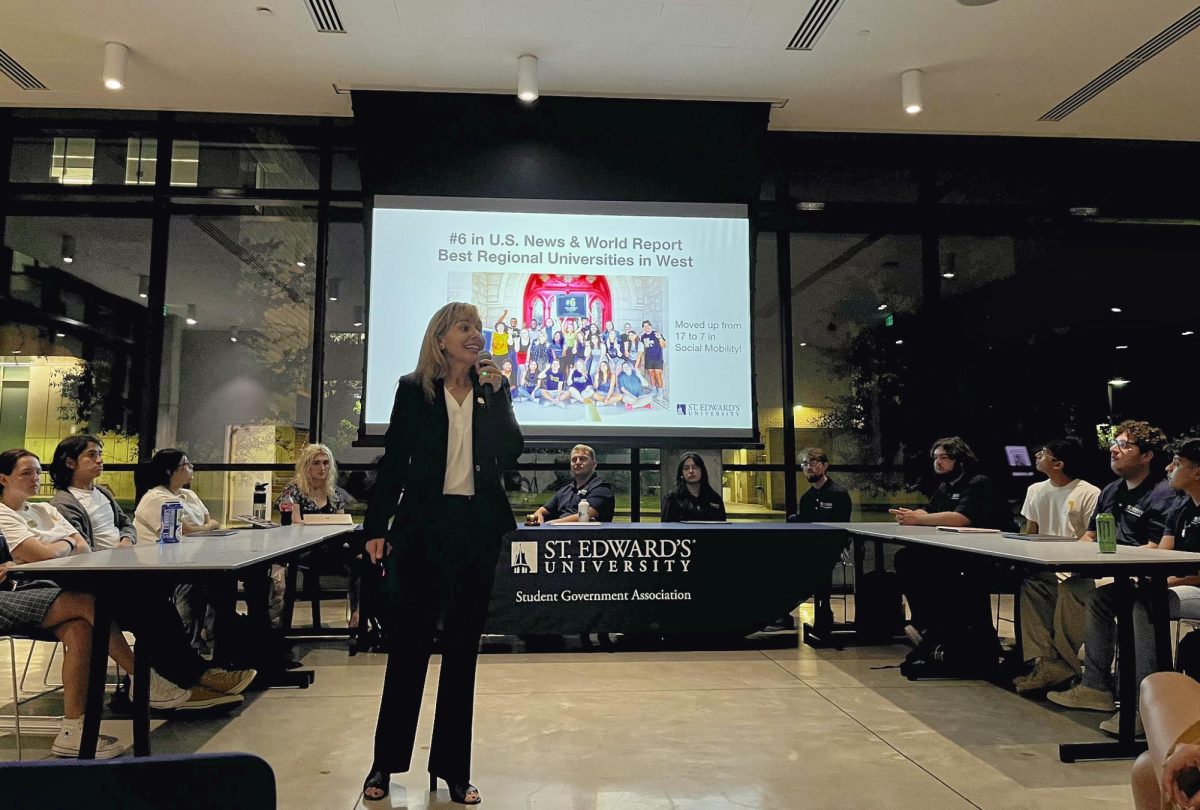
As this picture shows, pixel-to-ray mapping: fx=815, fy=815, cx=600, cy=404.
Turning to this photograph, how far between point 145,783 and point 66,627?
110 inches

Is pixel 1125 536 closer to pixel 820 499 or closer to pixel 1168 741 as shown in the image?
pixel 820 499

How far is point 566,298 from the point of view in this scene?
5.88m

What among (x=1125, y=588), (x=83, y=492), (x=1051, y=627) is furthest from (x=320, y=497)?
(x=1125, y=588)

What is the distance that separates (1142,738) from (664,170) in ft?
15.0

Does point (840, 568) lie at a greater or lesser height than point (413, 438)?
lesser

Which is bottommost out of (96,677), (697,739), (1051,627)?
(697,739)

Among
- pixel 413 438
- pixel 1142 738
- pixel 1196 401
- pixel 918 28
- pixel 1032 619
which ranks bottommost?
pixel 1142 738

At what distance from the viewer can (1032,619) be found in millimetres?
3980

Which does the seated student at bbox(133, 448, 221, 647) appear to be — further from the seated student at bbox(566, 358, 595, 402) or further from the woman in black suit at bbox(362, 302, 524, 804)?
the seated student at bbox(566, 358, 595, 402)

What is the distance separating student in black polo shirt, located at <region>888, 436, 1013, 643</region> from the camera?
417 centimetres

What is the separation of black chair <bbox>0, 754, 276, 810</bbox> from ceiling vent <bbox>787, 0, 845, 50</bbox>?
5065 mm

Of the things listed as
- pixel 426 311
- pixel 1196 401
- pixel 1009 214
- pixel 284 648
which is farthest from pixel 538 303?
pixel 1196 401

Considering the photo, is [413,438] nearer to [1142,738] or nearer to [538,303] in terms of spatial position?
[1142,738]

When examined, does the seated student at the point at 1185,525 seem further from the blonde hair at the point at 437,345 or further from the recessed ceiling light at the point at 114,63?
the recessed ceiling light at the point at 114,63
